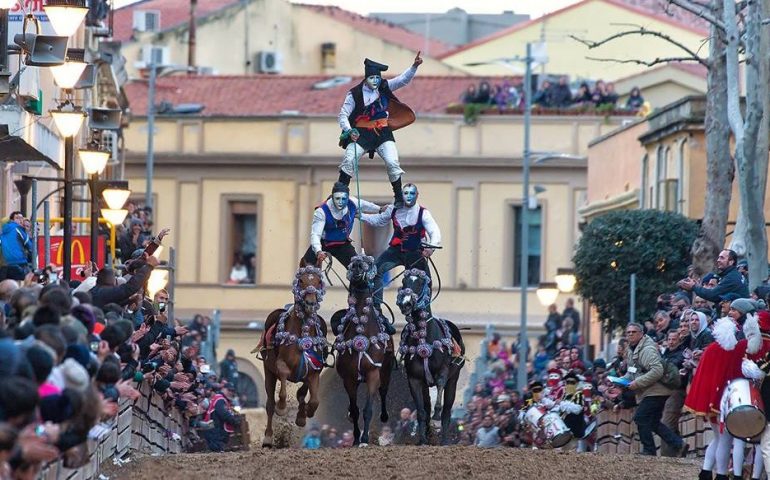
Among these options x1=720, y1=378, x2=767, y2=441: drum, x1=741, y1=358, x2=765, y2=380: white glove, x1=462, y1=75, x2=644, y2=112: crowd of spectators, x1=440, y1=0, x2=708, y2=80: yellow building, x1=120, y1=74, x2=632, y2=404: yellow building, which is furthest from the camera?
x1=440, y1=0, x2=708, y2=80: yellow building

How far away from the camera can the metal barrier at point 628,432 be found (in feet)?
79.6

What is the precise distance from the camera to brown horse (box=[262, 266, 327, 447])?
80.6 feet

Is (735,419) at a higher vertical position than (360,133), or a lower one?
lower

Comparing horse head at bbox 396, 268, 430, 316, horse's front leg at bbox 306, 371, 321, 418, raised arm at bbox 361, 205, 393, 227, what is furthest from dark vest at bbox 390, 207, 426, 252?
horse's front leg at bbox 306, 371, 321, 418

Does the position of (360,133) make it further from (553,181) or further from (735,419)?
(553,181)

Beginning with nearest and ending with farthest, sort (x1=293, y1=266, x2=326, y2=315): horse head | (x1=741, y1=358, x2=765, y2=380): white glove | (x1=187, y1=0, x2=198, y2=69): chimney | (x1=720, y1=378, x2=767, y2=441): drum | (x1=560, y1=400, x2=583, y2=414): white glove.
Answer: (x1=720, y1=378, x2=767, y2=441): drum
(x1=741, y1=358, x2=765, y2=380): white glove
(x1=293, y1=266, x2=326, y2=315): horse head
(x1=560, y1=400, x2=583, y2=414): white glove
(x1=187, y1=0, x2=198, y2=69): chimney

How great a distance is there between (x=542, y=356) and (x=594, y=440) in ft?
36.3

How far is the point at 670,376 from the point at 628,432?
2577mm

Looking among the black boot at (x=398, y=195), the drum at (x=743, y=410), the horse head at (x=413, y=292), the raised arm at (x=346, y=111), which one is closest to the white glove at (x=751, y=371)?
the drum at (x=743, y=410)

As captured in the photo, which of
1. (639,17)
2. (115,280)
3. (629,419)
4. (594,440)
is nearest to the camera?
(115,280)

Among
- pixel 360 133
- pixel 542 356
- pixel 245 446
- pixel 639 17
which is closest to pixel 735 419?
pixel 360 133

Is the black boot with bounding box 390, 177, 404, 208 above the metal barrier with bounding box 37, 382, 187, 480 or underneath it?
above

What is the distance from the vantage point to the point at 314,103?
6269cm

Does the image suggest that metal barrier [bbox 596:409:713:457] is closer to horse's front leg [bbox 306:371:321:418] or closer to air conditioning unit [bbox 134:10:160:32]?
horse's front leg [bbox 306:371:321:418]
